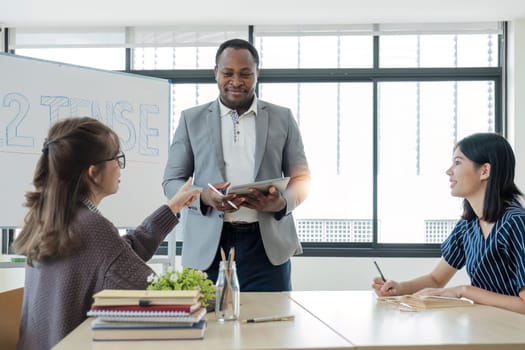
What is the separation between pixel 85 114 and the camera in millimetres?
3584

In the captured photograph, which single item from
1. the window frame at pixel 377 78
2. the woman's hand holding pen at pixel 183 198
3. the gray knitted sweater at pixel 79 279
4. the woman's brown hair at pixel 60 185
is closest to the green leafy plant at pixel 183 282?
the gray knitted sweater at pixel 79 279

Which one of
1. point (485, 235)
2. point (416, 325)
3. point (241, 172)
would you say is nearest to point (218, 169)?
point (241, 172)

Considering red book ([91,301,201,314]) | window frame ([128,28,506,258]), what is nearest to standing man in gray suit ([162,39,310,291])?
red book ([91,301,201,314])

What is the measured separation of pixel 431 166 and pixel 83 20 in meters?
3.16

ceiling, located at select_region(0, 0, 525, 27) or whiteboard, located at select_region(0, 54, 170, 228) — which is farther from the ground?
ceiling, located at select_region(0, 0, 525, 27)

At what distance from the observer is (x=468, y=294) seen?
1984 millimetres

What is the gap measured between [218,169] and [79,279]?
3.22ft

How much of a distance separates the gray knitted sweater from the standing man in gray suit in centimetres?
69

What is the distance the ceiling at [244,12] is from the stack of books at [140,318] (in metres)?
3.47

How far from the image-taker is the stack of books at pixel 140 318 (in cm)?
135

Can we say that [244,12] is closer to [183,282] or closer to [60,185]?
[60,185]

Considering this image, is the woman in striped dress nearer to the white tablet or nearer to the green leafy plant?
the white tablet

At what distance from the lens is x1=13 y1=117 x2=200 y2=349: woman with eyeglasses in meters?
1.53

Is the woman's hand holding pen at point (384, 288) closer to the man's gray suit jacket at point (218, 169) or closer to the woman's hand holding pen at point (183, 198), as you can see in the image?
the man's gray suit jacket at point (218, 169)
